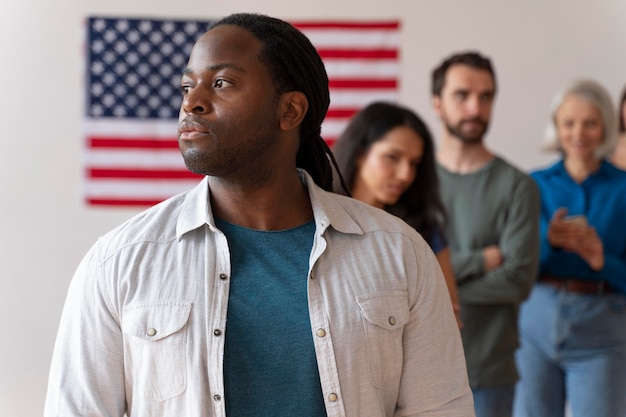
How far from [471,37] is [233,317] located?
10.3 ft

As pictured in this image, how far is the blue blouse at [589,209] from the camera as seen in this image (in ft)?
10.7

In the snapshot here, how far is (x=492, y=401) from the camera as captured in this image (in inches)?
112

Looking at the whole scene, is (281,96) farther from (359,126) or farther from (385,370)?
(359,126)

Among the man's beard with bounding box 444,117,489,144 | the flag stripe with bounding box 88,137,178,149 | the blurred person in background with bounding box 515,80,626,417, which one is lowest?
the blurred person in background with bounding box 515,80,626,417

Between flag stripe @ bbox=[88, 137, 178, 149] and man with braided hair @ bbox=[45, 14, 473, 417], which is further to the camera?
flag stripe @ bbox=[88, 137, 178, 149]

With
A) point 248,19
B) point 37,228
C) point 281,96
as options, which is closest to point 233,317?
point 281,96

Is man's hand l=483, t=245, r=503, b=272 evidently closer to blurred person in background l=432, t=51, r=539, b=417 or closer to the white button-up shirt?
blurred person in background l=432, t=51, r=539, b=417

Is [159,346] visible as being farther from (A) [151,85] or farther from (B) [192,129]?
(A) [151,85]

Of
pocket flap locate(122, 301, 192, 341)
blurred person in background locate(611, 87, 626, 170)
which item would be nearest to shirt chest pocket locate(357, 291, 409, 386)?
pocket flap locate(122, 301, 192, 341)

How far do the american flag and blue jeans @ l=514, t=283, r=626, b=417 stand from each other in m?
1.53

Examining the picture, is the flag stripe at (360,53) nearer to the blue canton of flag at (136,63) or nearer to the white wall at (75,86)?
the white wall at (75,86)

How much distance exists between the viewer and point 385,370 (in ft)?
5.09

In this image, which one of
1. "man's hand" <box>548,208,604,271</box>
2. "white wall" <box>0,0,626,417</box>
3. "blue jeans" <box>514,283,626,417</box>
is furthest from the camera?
"white wall" <box>0,0,626,417</box>

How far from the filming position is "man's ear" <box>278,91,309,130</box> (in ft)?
5.29
